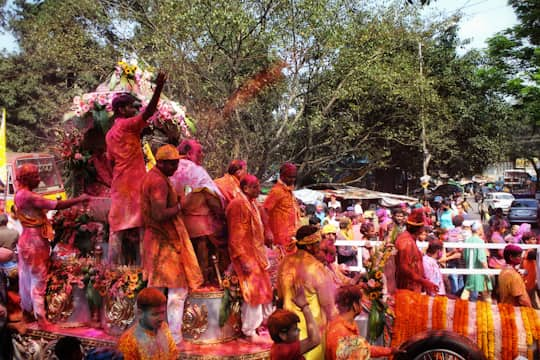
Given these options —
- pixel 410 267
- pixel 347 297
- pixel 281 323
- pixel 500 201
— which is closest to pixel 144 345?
pixel 281 323

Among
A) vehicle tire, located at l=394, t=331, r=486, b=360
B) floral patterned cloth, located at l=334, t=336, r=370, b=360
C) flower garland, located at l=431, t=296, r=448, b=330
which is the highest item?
flower garland, located at l=431, t=296, r=448, b=330

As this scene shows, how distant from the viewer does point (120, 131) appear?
6.03 m

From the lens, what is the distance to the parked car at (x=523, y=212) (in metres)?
26.6

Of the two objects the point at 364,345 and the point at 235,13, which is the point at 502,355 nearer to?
the point at 364,345

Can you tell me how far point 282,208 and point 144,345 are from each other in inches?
154

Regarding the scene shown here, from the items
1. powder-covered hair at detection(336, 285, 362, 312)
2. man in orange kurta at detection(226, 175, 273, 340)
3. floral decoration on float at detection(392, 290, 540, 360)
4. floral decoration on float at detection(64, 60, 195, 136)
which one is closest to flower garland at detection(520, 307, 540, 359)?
floral decoration on float at detection(392, 290, 540, 360)

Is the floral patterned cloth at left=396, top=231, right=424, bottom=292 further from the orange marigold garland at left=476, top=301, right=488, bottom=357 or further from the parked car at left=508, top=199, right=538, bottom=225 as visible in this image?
the parked car at left=508, top=199, right=538, bottom=225

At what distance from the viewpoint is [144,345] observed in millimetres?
3961

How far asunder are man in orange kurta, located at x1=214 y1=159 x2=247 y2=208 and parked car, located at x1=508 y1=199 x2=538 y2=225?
73.2 feet

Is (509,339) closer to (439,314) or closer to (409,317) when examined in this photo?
(439,314)

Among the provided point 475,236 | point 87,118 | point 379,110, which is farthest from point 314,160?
point 87,118

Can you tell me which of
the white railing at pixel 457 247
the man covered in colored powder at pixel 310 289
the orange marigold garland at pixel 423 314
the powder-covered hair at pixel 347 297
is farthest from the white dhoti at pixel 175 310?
the white railing at pixel 457 247

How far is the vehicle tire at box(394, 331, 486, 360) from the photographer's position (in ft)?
15.8

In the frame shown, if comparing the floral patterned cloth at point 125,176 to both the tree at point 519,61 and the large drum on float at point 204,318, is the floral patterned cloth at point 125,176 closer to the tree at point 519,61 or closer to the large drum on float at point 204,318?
the large drum on float at point 204,318
